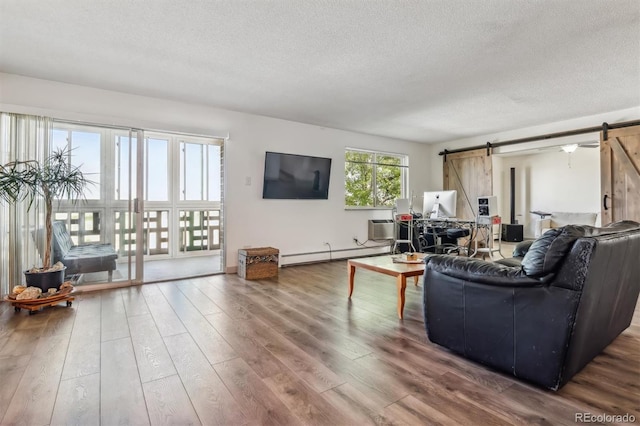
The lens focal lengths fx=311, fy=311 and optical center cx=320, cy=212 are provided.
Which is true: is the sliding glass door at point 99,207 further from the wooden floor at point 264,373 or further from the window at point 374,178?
the window at point 374,178

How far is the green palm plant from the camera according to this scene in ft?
9.58

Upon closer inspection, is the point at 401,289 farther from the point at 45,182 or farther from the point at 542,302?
the point at 45,182

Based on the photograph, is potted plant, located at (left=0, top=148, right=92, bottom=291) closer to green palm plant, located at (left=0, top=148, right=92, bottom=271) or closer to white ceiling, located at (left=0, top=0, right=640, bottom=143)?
green palm plant, located at (left=0, top=148, right=92, bottom=271)

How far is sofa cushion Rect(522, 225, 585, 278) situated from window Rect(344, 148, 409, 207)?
14.3 ft

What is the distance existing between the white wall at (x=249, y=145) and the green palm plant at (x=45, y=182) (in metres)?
0.55

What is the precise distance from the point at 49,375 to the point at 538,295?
2.75 m

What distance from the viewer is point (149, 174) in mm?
5379

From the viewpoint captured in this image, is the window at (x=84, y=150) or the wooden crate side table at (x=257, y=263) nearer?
the window at (x=84, y=150)

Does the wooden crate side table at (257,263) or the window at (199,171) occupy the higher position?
the window at (199,171)

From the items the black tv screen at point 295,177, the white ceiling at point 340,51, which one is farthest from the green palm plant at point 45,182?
the black tv screen at point 295,177

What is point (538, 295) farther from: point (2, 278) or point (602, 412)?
point (2, 278)

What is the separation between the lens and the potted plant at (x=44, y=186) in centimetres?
293

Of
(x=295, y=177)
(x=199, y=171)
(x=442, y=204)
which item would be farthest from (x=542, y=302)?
(x=199, y=171)

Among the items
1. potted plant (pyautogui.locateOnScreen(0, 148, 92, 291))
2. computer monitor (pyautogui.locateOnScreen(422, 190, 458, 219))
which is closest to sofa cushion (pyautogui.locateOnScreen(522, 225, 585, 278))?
computer monitor (pyautogui.locateOnScreen(422, 190, 458, 219))
